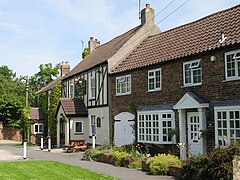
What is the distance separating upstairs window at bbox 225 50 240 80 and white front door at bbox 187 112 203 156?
9.56 feet

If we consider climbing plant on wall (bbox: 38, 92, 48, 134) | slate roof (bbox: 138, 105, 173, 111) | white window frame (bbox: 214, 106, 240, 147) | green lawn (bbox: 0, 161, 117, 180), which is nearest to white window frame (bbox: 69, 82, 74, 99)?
climbing plant on wall (bbox: 38, 92, 48, 134)

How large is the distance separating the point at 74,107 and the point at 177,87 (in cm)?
1368

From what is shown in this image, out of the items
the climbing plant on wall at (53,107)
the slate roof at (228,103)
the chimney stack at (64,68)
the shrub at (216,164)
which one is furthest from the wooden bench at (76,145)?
the chimney stack at (64,68)

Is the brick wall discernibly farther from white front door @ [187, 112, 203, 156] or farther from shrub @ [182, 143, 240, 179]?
shrub @ [182, 143, 240, 179]

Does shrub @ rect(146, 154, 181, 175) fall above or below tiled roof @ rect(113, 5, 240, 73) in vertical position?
below

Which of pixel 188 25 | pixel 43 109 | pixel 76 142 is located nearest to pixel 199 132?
pixel 188 25

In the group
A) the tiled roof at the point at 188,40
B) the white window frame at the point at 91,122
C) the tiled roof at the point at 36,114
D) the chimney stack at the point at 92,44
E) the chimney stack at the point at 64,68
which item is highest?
the chimney stack at the point at 92,44

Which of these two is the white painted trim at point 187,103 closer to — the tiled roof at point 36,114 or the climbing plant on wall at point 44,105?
the climbing plant on wall at point 44,105

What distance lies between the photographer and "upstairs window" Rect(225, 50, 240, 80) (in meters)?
16.4

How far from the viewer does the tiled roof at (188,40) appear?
1881cm

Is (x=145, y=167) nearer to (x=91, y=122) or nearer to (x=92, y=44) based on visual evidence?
(x=91, y=122)

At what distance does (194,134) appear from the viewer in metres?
A: 18.9

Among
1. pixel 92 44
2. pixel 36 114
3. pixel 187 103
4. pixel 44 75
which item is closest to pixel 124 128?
pixel 187 103

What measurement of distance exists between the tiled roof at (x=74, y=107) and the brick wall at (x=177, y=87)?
5.19 meters
